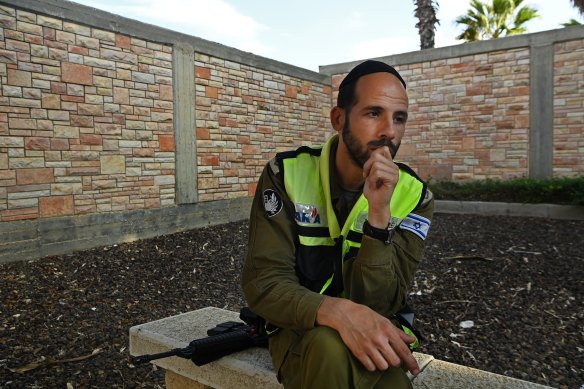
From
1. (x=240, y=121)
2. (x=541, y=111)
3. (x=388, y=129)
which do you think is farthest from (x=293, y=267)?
(x=541, y=111)

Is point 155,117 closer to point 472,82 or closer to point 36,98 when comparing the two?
point 36,98

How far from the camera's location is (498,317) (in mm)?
3795

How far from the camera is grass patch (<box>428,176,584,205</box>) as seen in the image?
7672 mm

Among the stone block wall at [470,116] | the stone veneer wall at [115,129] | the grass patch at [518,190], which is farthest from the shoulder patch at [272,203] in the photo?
the stone block wall at [470,116]

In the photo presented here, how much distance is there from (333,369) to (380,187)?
56 cm

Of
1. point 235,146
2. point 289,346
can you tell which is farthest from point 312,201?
point 235,146

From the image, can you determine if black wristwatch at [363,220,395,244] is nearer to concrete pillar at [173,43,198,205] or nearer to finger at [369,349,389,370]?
finger at [369,349,389,370]

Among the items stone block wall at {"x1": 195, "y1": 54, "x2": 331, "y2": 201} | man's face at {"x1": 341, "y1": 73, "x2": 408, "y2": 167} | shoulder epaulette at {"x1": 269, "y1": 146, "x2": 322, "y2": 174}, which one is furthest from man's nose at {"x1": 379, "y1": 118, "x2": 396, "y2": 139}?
stone block wall at {"x1": 195, "y1": 54, "x2": 331, "y2": 201}

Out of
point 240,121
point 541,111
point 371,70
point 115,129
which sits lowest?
point 371,70

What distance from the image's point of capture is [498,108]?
920 cm

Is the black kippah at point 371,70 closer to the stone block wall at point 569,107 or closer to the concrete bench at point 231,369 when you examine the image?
the concrete bench at point 231,369

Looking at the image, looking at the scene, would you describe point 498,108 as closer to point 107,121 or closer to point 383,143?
point 107,121

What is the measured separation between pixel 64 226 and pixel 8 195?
724 millimetres

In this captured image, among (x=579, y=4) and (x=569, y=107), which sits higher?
(x=579, y=4)
